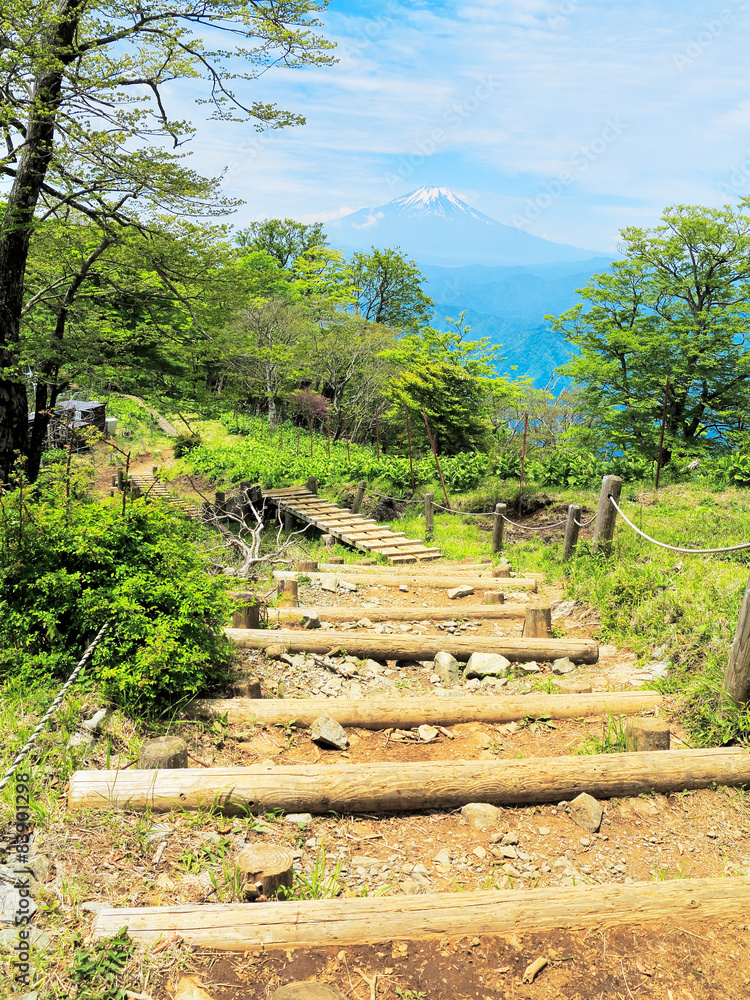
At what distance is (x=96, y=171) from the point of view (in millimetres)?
9484

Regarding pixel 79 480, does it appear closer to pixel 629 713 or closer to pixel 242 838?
pixel 242 838

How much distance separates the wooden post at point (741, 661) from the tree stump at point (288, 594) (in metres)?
3.82

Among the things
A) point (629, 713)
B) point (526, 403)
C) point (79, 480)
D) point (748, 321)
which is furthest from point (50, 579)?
point (526, 403)

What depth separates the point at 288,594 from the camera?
633cm

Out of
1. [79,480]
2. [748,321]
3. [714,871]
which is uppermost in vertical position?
[748,321]

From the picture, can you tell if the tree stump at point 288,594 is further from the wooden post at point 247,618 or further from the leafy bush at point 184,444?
the leafy bush at point 184,444

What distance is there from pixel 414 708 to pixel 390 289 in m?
35.0

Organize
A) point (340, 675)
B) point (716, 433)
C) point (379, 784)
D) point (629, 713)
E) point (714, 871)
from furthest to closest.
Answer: point (716, 433) < point (340, 675) < point (629, 713) < point (379, 784) < point (714, 871)

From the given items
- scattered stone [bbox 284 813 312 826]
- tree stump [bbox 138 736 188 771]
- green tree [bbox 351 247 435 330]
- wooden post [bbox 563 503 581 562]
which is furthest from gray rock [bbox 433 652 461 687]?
green tree [bbox 351 247 435 330]

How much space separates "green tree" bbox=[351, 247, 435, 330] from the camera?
3509 centimetres

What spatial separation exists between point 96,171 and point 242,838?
10.2m

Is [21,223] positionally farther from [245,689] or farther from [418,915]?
[418,915]

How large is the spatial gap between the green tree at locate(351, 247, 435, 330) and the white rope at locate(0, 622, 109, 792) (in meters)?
33.2

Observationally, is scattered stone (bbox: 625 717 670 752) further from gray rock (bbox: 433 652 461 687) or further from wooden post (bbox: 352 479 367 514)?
wooden post (bbox: 352 479 367 514)
